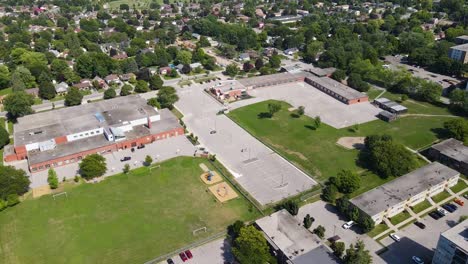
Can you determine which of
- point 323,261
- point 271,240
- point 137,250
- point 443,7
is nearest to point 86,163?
point 137,250

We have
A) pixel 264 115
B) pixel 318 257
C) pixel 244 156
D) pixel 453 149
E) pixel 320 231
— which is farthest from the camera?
pixel 264 115

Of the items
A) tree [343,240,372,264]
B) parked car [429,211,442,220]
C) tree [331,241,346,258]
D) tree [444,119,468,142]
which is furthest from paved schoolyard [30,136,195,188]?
tree [444,119,468,142]

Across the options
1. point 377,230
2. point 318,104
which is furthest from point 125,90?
point 377,230

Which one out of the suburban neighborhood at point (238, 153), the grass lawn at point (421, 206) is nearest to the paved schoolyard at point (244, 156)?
the suburban neighborhood at point (238, 153)

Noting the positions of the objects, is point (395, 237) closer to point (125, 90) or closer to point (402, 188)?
point (402, 188)

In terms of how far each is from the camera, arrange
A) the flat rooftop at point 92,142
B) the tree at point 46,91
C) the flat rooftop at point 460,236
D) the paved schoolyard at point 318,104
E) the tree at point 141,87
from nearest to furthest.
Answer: the flat rooftop at point 460,236, the flat rooftop at point 92,142, the paved schoolyard at point 318,104, the tree at point 46,91, the tree at point 141,87

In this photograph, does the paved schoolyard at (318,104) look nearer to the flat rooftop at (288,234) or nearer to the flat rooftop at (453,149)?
A: the flat rooftop at (453,149)

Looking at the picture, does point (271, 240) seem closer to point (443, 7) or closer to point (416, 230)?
point (416, 230)
